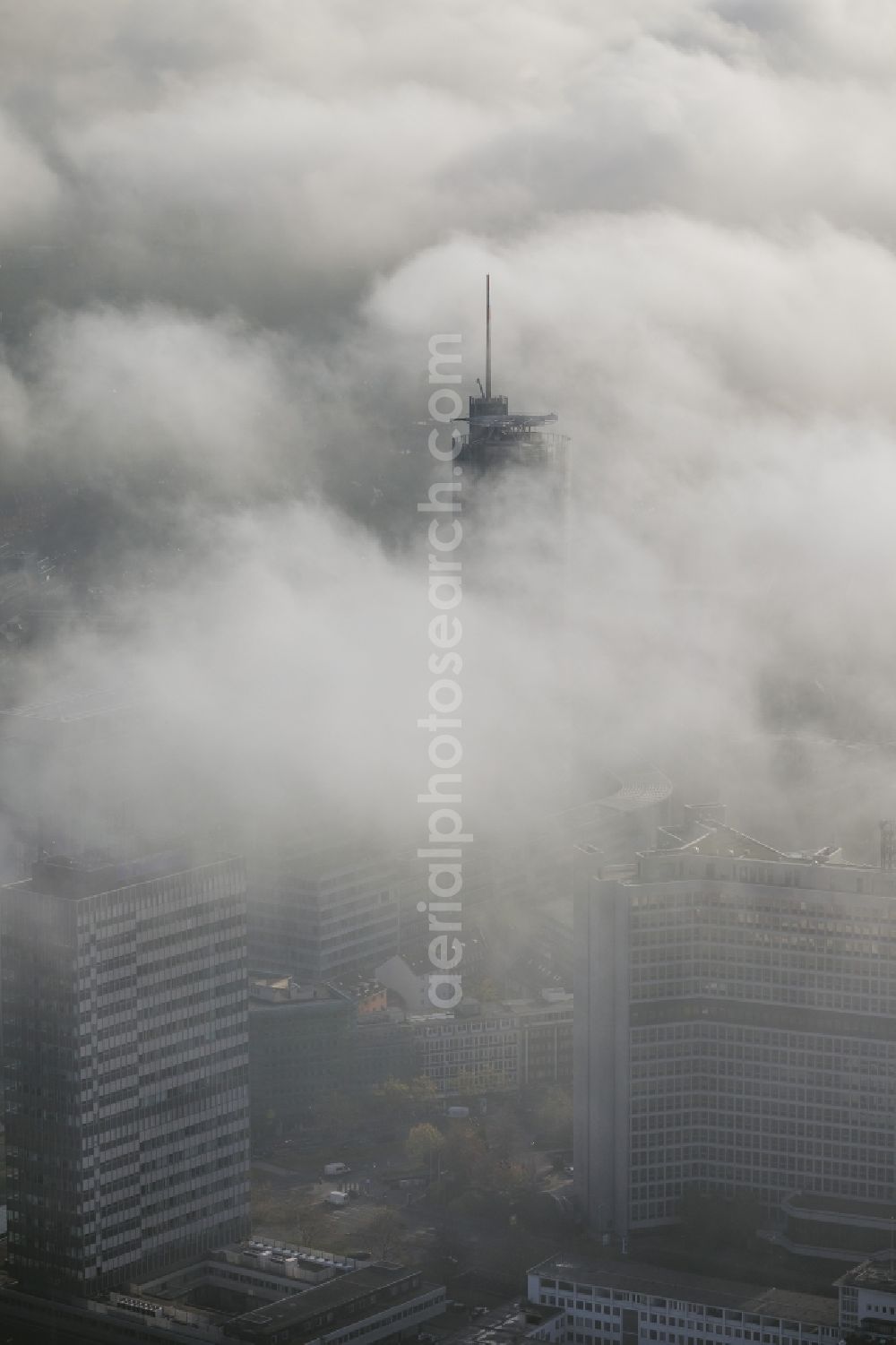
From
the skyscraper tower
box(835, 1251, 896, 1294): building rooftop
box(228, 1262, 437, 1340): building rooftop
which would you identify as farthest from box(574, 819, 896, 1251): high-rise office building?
the skyscraper tower

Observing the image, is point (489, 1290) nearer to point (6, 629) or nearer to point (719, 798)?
point (719, 798)

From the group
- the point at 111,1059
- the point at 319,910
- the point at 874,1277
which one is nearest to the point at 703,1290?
the point at 874,1277

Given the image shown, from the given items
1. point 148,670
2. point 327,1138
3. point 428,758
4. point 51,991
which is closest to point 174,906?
point 51,991

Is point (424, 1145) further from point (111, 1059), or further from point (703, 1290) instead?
point (111, 1059)

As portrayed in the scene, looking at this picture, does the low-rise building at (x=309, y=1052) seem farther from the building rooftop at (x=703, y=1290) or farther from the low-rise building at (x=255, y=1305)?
the building rooftop at (x=703, y=1290)

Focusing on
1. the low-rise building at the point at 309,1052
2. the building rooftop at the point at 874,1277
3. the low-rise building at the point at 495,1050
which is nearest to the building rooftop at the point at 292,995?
the low-rise building at the point at 309,1052
